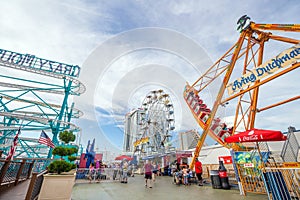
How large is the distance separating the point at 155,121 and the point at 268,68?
1016 inches

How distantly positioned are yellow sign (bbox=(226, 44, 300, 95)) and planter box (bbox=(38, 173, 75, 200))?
7.19m

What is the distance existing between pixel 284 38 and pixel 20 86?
72.0 feet

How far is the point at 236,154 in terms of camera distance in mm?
6191

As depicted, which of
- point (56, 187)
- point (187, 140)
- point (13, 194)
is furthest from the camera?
point (187, 140)

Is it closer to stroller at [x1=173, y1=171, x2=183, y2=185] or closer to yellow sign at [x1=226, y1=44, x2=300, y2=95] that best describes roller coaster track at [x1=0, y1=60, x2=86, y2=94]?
stroller at [x1=173, y1=171, x2=183, y2=185]

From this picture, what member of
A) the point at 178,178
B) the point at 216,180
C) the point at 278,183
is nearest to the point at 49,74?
the point at 178,178

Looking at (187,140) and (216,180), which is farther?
(187,140)

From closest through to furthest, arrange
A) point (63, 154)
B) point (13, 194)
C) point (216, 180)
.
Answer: point (13, 194) < point (63, 154) < point (216, 180)

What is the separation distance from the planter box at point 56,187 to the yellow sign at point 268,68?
7189 mm

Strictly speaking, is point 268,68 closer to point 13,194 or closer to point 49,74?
point 13,194

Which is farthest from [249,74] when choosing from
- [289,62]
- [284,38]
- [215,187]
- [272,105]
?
[215,187]

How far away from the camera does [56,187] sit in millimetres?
3959

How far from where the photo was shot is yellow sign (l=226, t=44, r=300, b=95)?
16.0ft

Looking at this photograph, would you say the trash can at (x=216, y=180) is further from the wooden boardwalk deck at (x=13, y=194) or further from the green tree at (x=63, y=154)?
the wooden boardwalk deck at (x=13, y=194)
